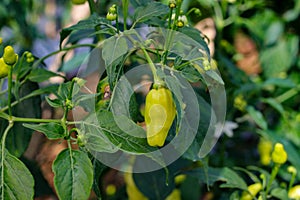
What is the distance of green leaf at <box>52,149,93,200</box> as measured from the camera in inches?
24.5

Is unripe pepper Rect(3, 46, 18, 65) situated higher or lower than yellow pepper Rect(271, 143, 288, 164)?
higher

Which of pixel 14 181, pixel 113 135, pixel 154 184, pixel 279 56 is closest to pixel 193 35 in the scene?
pixel 113 135

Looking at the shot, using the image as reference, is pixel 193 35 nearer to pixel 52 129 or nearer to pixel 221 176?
pixel 52 129

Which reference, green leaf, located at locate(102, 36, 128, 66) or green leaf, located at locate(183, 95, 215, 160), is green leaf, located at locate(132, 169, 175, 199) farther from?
green leaf, located at locate(102, 36, 128, 66)

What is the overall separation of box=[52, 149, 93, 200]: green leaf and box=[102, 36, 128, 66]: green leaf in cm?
11

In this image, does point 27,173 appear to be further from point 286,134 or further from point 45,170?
point 286,134

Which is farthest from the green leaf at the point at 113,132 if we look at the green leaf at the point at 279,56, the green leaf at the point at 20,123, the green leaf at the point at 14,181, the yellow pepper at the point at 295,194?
the green leaf at the point at 279,56

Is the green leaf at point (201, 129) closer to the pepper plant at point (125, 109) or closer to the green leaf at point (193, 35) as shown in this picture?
the pepper plant at point (125, 109)

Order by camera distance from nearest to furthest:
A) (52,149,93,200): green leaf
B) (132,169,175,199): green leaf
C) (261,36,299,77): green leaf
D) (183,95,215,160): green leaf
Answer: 1. (52,149,93,200): green leaf
2. (183,95,215,160): green leaf
3. (132,169,175,199): green leaf
4. (261,36,299,77): green leaf

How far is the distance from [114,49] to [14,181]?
7.4 inches

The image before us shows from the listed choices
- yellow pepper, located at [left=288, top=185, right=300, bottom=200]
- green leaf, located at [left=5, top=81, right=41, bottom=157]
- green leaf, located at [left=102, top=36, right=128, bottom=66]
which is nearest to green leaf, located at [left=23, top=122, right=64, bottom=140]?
green leaf, located at [left=102, top=36, right=128, bottom=66]

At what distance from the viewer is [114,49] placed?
24.9 inches

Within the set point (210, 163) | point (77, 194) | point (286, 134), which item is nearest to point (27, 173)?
point (77, 194)

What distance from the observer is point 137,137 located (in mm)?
649
